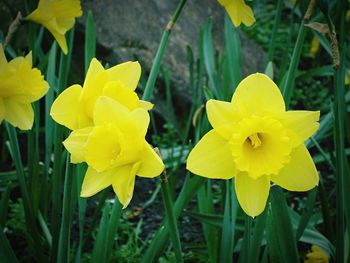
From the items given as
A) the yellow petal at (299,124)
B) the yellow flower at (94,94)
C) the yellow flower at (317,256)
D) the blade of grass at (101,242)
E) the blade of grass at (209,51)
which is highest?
the blade of grass at (209,51)

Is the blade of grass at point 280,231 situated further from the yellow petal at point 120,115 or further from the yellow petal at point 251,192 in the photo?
the yellow petal at point 120,115

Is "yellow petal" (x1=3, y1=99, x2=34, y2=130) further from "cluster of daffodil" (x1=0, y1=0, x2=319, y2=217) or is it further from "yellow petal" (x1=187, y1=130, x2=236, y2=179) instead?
"yellow petal" (x1=187, y1=130, x2=236, y2=179)

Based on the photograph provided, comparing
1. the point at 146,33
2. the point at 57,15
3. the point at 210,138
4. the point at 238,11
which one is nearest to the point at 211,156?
the point at 210,138

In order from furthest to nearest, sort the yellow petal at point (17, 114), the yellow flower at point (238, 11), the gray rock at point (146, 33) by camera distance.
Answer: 1. the gray rock at point (146, 33)
2. the yellow petal at point (17, 114)
3. the yellow flower at point (238, 11)

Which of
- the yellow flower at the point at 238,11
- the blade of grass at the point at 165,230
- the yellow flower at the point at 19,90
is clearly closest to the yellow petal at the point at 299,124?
the yellow flower at the point at 238,11

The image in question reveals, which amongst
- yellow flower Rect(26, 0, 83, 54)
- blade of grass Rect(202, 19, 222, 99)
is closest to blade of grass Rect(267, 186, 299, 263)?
yellow flower Rect(26, 0, 83, 54)

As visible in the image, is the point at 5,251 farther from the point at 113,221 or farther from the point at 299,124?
the point at 299,124

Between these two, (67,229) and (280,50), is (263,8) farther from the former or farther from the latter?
(67,229)
